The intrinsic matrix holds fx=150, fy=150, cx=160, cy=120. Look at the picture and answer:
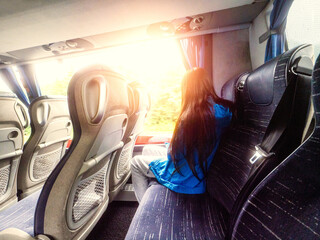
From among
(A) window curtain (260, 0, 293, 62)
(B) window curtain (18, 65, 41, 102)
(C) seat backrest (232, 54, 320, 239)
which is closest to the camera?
(C) seat backrest (232, 54, 320, 239)

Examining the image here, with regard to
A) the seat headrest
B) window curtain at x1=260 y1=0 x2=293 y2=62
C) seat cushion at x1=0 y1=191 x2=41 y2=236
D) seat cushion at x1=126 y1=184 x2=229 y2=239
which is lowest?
seat cushion at x1=126 y1=184 x2=229 y2=239

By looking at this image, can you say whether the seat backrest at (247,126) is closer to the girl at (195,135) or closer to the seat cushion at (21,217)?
the girl at (195,135)

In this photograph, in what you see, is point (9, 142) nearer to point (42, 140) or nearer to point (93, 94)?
point (42, 140)

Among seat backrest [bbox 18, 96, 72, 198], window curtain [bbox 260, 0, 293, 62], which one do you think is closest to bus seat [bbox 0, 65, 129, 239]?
seat backrest [bbox 18, 96, 72, 198]

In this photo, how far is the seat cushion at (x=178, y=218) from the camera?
2.35ft

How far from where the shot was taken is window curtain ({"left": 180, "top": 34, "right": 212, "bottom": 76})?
2.19 m

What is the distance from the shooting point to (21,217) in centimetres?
90

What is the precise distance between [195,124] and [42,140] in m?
1.49

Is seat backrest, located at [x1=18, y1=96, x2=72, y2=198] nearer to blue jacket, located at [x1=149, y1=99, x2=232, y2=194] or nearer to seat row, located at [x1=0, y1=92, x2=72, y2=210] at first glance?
seat row, located at [x1=0, y1=92, x2=72, y2=210]

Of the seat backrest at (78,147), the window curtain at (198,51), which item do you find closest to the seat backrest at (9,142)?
the seat backrest at (78,147)

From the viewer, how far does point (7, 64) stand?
306 centimetres

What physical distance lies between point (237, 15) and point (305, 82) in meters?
1.81

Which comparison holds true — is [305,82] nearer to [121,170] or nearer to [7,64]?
[121,170]

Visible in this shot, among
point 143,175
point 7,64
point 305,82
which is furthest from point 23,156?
point 7,64
